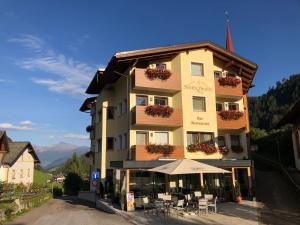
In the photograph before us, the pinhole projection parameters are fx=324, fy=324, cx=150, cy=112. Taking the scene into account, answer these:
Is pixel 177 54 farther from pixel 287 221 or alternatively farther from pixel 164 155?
pixel 287 221

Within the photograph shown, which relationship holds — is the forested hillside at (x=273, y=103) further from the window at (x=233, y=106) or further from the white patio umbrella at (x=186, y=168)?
the white patio umbrella at (x=186, y=168)

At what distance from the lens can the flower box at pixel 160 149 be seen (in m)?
24.7

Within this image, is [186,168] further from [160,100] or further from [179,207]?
[160,100]

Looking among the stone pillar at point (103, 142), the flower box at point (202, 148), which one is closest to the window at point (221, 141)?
the flower box at point (202, 148)

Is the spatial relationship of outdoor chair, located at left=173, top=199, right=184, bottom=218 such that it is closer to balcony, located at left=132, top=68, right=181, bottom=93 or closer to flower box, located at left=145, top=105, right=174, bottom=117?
flower box, located at left=145, top=105, right=174, bottom=117

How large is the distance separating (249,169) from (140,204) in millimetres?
9140

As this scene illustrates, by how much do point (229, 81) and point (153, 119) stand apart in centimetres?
838

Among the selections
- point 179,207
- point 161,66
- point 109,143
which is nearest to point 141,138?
point 161,66

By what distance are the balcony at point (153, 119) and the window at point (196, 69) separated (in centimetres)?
399

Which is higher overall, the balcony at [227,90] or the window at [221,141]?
the balcony at [227,90]

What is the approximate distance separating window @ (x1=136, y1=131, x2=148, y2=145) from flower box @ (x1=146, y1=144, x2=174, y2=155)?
170 centimetres

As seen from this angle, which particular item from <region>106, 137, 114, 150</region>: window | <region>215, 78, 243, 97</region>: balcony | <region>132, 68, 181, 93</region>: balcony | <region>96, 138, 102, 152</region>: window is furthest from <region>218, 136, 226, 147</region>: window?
<region>96, 138, 102, 152</region>: window

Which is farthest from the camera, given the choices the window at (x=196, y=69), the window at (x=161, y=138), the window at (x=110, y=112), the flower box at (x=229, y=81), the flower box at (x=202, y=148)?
the window at (x=110, y=112)

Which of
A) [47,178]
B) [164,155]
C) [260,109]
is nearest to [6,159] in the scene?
[47,178]
